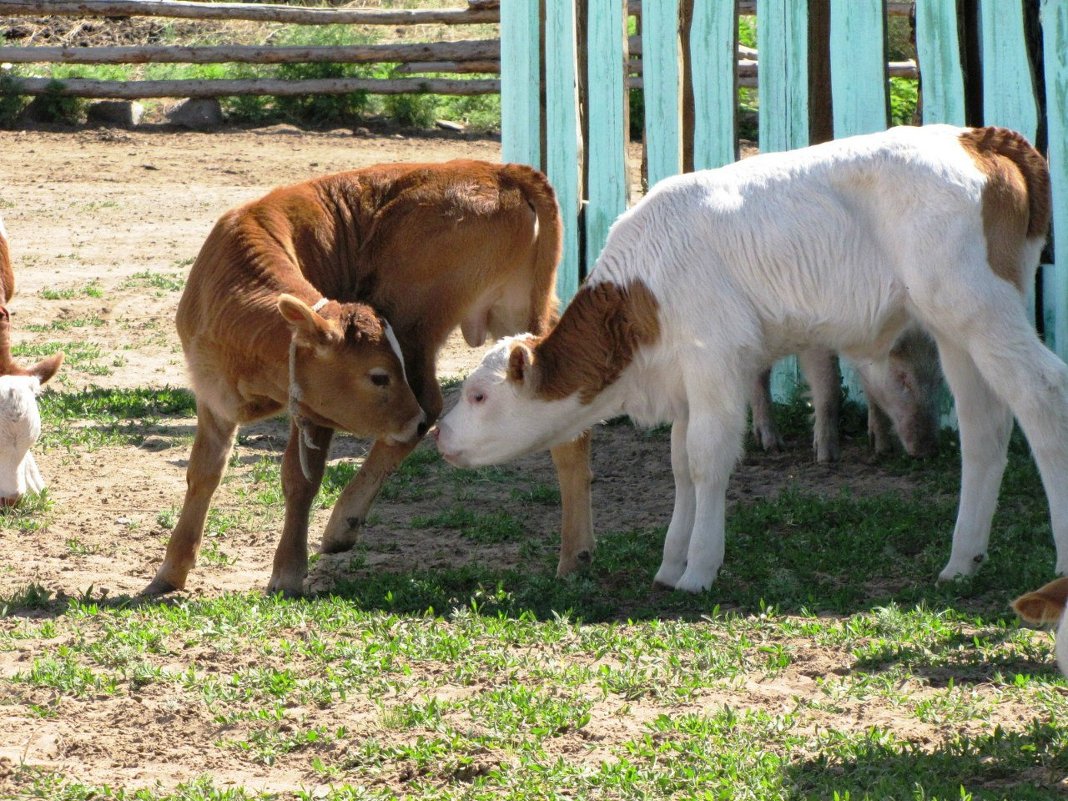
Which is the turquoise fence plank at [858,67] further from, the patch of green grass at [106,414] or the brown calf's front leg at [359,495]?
the patch of green grass at [106,414]

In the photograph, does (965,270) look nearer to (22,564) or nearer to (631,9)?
(22,564)

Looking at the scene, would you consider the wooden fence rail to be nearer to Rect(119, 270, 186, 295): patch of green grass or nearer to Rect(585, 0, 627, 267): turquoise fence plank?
Rect(119, 270, 186, 295): patch of green grass

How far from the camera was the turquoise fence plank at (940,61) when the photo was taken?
774 cm

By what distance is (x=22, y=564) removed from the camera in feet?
21.1

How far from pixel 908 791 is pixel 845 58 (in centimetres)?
529

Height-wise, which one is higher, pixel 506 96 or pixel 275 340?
pixel 506 96

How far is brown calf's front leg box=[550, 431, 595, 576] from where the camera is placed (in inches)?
252

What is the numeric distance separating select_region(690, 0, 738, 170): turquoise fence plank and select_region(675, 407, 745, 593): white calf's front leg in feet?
11.6

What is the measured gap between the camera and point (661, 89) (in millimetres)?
9164

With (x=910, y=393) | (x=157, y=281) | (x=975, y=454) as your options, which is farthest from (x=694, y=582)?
(x=157, y=281)

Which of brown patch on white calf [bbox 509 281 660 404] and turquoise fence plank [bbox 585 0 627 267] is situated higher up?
turquoise fence plank [bbox 585 0 627 267]

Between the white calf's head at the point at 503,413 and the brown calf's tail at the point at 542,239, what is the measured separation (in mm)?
685

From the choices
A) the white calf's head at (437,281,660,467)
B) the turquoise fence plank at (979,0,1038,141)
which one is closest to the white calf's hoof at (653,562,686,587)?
the white calf's head at (437,281,660,467)

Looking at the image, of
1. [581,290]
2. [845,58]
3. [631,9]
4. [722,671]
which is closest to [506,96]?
[845,58]
